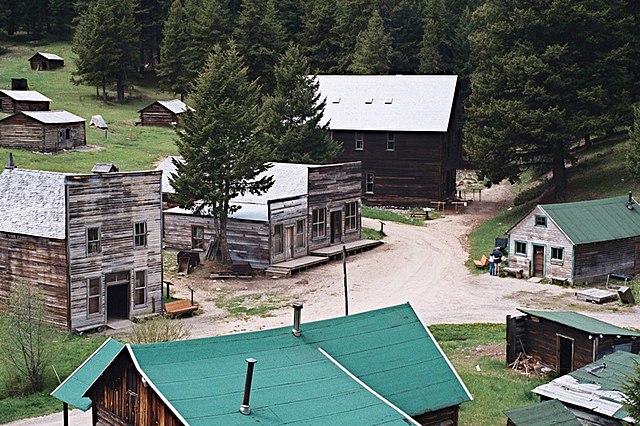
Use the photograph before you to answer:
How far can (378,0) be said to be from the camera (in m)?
89.4

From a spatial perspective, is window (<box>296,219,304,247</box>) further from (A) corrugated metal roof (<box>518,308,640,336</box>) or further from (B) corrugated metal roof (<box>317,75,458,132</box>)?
(A) corrugated metal roof (<box>518,308,640,336</box>)

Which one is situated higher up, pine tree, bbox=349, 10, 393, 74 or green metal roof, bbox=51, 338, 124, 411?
pine tree, bbox=349, 10, 393, 74

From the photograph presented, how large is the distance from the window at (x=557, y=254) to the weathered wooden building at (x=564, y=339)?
11879 millimetres

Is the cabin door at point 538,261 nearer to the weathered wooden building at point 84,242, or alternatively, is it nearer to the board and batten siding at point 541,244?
the board and batten siding at point 541,244

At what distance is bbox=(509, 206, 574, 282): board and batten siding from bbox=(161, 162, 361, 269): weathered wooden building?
10502 mm

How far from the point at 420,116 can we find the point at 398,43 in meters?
28.0

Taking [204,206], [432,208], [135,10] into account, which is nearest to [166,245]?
[204,206]

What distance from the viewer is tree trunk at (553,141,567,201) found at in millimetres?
54688

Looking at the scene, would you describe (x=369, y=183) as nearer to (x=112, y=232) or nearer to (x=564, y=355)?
(x=112, y=232)

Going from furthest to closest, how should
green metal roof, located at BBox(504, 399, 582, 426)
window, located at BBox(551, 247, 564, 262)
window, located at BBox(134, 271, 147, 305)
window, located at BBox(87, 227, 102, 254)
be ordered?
window, located at BBox(551, 247, 564, 262) → window, located at BBox(134, 271, 147, 305) → window, located at BBox(87, 227, 102, 254) → green metal roof, located at BBox(504, 399, 582, 426)

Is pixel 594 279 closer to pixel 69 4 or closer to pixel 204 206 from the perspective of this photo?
pixel 204 206

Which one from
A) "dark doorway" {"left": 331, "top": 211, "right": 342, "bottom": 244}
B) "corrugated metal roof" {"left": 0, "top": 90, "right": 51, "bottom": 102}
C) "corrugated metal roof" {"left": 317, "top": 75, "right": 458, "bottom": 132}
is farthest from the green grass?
"corrugated metal roof" {"left": 0, "top": 90, "right": 51, "bottom": 102}

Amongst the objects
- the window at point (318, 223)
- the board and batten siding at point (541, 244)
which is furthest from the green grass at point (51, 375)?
the board and batten siding at point (541, 244)

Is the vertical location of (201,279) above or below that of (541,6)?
below
